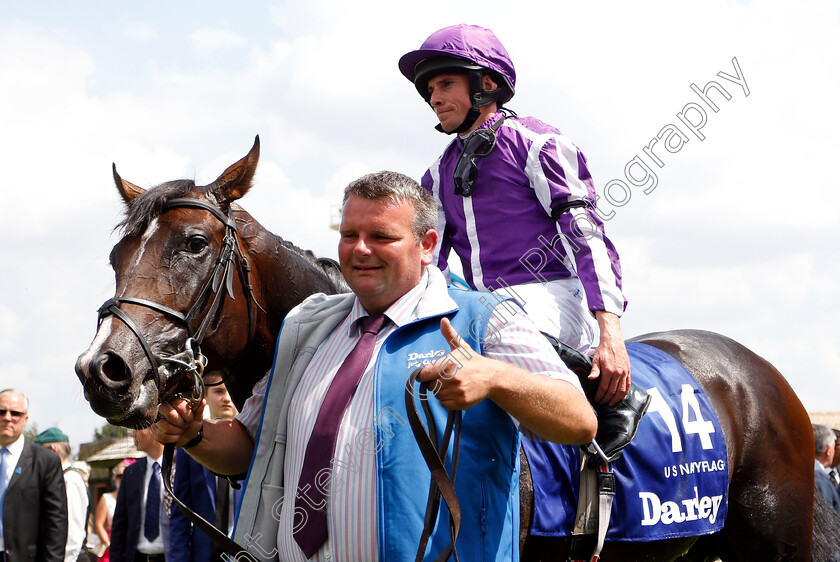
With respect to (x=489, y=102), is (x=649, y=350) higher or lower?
lower

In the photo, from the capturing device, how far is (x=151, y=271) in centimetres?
316

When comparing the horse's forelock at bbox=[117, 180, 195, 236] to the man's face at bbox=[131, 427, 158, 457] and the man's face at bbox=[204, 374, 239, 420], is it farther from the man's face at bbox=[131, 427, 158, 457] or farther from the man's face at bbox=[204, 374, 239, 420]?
the man's face at bbox=[131, 427, 158, 457]

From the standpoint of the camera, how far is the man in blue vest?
2342 millimetres

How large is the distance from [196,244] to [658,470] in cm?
220

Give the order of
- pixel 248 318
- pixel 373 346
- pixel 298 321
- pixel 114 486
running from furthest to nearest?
pixel 114 486 → pixel 248 318 → pixel 298 321 → pixel 373 346

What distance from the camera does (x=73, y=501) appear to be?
28.4 feet

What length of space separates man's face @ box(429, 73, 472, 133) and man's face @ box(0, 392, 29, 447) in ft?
18.0

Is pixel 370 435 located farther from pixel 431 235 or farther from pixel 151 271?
pixel 151 271

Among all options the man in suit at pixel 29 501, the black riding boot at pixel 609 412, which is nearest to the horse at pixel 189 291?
the black riding boot at pixel 609 412

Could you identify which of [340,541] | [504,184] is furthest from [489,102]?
[340,541]

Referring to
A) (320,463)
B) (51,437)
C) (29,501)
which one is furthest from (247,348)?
(51,437)

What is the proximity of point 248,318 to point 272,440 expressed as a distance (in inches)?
33.6

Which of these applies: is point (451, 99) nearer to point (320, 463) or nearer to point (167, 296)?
point (167, 296)

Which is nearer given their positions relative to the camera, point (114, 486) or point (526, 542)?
point (526, 542)
